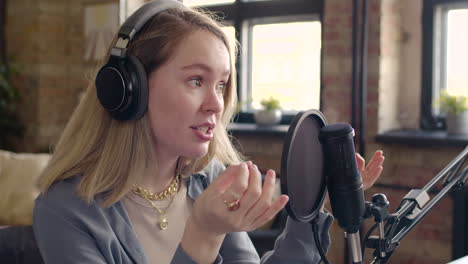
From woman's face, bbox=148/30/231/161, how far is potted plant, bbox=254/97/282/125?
2.46 m

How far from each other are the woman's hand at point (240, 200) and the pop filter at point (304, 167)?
0.04 metres

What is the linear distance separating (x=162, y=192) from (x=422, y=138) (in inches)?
73.4

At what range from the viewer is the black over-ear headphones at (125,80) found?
3.44ft

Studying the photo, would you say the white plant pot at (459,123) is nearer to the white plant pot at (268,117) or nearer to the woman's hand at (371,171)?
the white plant pot at (268,117)

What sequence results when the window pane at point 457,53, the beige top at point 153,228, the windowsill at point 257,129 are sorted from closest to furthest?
the beige top at point 153,228
the window pane at point 457,53
the windowsill at point 257,129

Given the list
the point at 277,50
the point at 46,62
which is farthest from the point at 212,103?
the point at 46,62

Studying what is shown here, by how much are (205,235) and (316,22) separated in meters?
2.72

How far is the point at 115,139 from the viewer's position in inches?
43.8

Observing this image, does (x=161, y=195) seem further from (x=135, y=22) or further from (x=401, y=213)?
(x=401, y=213)

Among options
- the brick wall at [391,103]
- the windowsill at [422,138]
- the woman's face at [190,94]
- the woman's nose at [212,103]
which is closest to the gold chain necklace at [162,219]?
the woman's face at [190,94]

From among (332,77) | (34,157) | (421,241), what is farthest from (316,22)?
(34,157)

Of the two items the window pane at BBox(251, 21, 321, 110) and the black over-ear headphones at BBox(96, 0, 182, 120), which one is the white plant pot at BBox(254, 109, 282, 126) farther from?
the black over-ear headphones at BBox(96, 0, 182, 120)

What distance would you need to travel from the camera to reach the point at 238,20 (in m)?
3.71

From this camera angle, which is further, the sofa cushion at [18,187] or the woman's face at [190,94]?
the sofa cushion at [18,187]
